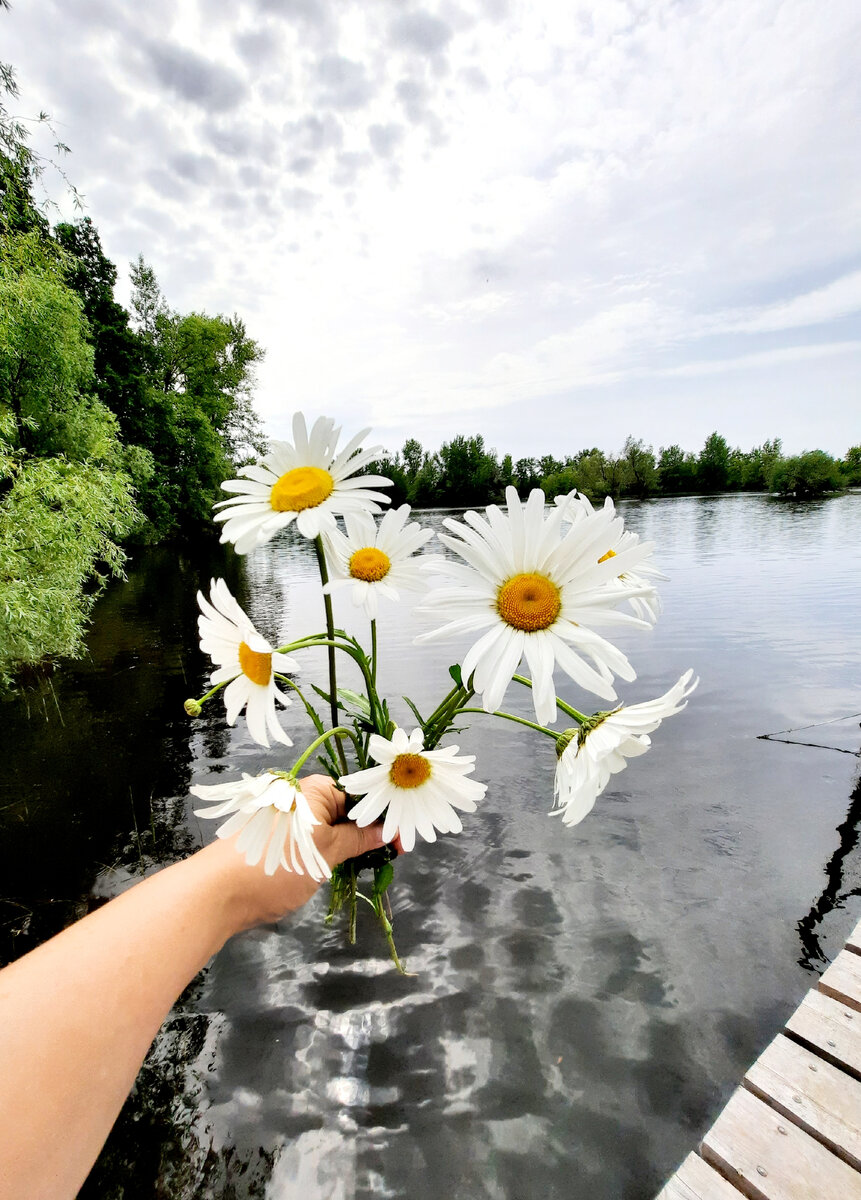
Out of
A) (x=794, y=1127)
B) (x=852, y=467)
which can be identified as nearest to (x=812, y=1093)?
(x=794, y=1127)

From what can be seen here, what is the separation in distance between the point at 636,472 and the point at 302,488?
81.1m

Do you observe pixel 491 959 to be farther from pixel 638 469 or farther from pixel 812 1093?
pixel 638 469

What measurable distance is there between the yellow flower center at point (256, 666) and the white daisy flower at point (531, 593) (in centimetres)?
31

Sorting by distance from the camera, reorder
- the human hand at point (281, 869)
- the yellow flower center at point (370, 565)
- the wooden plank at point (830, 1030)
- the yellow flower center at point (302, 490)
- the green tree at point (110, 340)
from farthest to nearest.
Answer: the green tree at point (110, 340) → the wooden plank at point (830, 1030) → the human hand at point (281, 869) → the yellow flower center at point (370, 565) → the yellow flower center at point (302, 490)

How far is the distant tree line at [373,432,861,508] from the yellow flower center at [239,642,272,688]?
1536 inches

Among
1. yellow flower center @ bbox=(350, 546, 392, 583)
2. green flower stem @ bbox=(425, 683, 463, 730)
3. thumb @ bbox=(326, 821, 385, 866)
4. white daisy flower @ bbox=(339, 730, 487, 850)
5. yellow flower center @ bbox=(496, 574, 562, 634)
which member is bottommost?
thumb @ bbox=(326, 821, 385, 866)

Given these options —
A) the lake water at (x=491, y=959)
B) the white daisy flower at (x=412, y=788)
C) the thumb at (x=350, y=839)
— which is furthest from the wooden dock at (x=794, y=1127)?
the white daisy flower at (x=412, y=788)

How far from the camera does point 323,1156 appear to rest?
2336 millimetres

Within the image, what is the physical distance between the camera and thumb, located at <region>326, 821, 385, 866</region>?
1.30m

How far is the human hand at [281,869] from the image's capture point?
118 cm

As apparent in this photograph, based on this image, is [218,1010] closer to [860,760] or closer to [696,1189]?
[696,1189]

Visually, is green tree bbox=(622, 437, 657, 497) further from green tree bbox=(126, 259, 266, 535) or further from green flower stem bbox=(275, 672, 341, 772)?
green flower stem bbox=(275, 672, 341, 772)

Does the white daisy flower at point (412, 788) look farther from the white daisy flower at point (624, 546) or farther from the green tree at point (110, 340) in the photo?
the green tree at point (110, 340)

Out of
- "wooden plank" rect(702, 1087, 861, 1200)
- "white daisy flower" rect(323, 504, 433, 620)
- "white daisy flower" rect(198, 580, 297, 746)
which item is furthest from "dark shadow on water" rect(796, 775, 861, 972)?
"white daisy flower" rect(198, 580, 297, 746)
